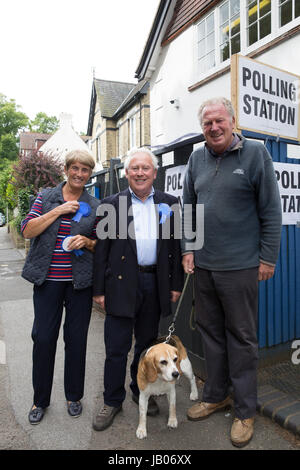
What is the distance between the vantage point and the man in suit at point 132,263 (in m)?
2.81

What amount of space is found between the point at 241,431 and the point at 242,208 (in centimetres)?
163

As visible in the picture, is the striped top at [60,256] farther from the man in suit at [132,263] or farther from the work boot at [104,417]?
the work boot at [104,417]

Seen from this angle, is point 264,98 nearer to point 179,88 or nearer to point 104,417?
point 104,417

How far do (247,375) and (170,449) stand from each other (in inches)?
30.5

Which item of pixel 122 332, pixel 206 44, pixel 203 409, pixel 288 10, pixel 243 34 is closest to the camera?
pixel 122 332

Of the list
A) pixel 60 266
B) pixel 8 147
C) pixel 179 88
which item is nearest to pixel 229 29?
pixel 179 88

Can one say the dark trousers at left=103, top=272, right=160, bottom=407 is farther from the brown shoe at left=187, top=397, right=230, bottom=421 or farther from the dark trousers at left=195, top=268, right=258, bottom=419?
the brown shoe at left=187, top=397, right=230, bottom=421

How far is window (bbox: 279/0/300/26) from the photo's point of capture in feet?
21.6

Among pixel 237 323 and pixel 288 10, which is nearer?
pixel 237 323

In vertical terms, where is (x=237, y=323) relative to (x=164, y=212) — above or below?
below

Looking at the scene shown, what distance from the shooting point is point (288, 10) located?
22.4 feet

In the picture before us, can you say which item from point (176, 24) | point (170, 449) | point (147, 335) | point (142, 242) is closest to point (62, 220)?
point (142, 242)

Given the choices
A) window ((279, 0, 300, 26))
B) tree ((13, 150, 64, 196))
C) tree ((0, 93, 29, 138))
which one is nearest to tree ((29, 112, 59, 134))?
tree ((0, 93, 29, 138))
